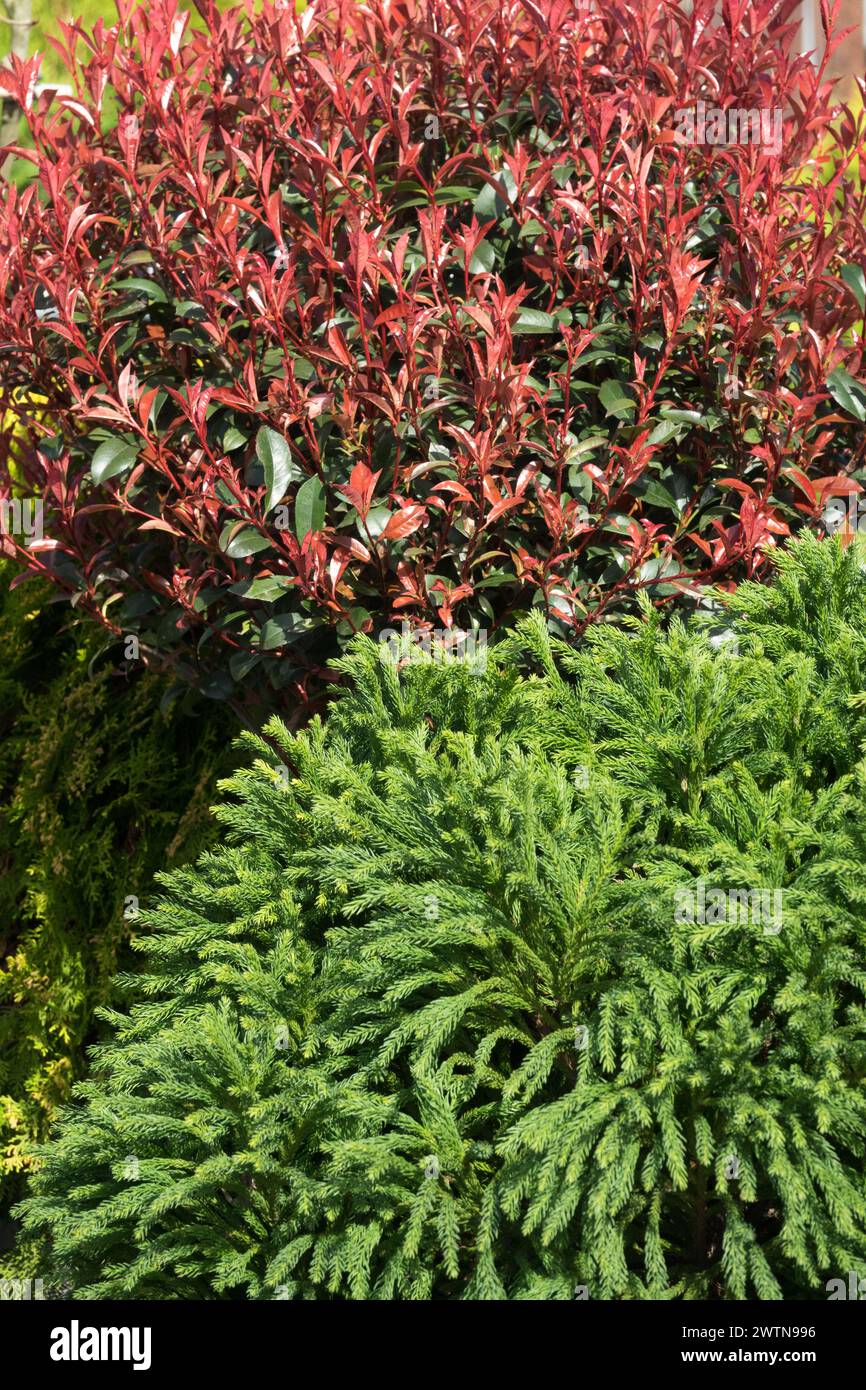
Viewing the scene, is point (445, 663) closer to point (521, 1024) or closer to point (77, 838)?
point (521, 1024)

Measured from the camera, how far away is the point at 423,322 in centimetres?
259

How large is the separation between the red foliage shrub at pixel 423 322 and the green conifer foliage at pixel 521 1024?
0.47 meters

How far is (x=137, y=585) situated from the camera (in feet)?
10.2

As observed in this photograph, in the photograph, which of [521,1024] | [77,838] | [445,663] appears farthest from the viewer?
[77,838]

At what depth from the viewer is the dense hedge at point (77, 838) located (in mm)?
3637

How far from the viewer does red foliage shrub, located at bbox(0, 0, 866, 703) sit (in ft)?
8.95

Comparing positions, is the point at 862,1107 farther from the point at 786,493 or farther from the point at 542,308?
the point at 542,308

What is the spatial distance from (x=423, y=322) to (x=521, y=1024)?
4.66 ft

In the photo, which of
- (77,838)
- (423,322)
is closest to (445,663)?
(423,322)

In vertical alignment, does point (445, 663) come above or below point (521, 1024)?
above

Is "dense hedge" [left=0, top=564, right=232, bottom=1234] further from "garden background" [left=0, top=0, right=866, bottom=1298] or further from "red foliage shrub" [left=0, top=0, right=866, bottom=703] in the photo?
"red foliage shrub" [left=0, top=0, right=866, bottom=703]

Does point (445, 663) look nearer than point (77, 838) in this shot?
Yes
